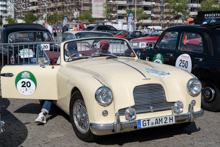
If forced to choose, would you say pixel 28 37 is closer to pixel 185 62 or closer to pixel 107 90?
pixel 185 62

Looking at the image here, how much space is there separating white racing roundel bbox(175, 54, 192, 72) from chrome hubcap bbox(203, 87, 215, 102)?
1.86 ft

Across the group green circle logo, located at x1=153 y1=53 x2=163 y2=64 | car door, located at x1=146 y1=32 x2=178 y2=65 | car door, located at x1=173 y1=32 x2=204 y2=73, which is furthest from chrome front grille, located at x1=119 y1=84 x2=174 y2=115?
green circle logo, located at x1=153 y1=53 x2=163 y2=64

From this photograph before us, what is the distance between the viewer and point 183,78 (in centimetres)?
513

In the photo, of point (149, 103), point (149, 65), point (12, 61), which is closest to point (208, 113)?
point (149, 65)

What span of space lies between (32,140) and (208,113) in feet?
11.8

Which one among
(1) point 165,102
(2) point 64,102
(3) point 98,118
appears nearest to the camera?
(3) point 98,118

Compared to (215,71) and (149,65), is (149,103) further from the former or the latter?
(215,71)

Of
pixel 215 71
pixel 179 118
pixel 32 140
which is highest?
pixel 215 71

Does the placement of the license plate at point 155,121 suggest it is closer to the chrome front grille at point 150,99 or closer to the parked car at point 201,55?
the chrome front grille at point 150,99

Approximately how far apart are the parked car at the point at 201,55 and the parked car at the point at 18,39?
3.61m

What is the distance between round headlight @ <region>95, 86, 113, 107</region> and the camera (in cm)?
454

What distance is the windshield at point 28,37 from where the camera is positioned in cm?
1126

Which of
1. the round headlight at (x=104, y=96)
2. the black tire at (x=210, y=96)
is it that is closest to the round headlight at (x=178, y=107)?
the round headlight at (x=104, y=96)

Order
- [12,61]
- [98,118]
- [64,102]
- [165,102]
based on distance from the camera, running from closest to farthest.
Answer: [98,118] → [165,102] → [64,102] → [12,61]
